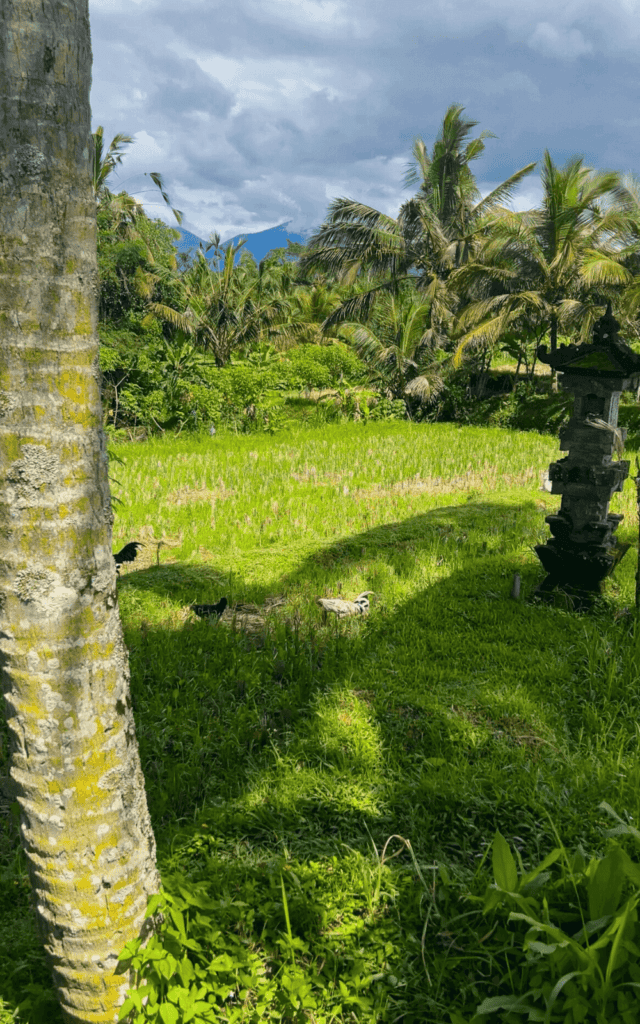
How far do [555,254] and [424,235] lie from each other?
495 centimetres

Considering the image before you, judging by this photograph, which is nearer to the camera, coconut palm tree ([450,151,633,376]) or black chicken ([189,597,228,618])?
black chicken ([189,597,228,618])

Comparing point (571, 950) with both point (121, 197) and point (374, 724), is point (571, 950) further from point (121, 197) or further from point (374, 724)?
point (121, 197)

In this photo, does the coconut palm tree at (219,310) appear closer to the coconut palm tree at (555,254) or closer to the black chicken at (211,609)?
the coconut palm tree at (555,254)

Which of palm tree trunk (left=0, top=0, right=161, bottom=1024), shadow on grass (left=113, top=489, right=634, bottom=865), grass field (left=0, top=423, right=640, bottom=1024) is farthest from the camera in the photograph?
shadow on grass (left=113, top=489, right=634, bottom=865)

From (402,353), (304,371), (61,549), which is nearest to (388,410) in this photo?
(402,353)

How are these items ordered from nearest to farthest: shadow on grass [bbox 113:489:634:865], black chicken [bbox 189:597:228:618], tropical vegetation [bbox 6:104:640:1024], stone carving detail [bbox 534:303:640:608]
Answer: tropical vegetation [bbox 6:104:640:1024] < shadow on grass [bbox 113:489:634:865] < stone carving detail [bbox 534:303:640:608] < black chicken [bbox 189:597:228:618]

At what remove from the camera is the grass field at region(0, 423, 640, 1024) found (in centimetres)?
209

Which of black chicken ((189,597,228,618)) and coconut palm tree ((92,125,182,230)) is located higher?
coconut palm tree ((92,125,182,230))

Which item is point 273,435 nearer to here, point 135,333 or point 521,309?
point 135,333

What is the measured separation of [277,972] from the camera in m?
2.03

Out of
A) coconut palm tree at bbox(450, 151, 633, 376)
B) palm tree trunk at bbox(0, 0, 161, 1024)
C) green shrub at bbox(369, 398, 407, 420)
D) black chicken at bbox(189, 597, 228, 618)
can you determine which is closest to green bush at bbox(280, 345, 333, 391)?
green shrub at bbox(369, 398, 407, 420)

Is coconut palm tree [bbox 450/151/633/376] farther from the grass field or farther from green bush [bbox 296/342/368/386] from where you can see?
the grass field

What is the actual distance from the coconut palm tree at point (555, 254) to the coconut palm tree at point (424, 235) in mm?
1769

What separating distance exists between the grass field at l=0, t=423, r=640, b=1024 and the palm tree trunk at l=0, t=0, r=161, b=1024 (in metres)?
0.38
